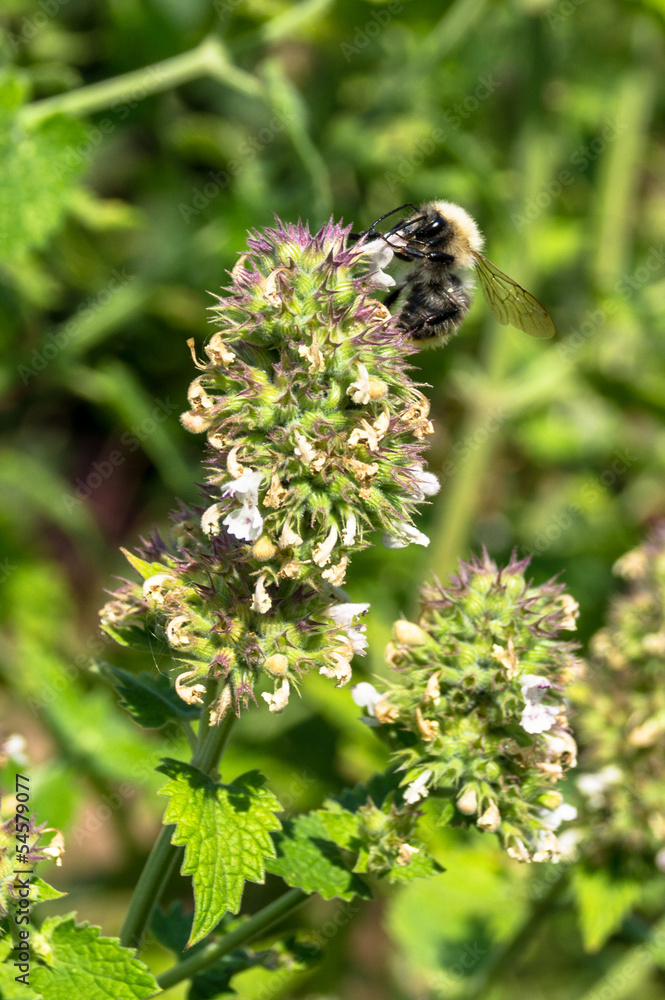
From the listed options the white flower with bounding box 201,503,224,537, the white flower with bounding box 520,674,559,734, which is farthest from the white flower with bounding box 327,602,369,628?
the white flower with bounding box 520,674,559,734

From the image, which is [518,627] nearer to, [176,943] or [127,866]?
[176,943]

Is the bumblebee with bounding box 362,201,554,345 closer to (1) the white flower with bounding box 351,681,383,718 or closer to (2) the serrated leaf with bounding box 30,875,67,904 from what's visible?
(1) the white flower with bounding box 351,681,383,718

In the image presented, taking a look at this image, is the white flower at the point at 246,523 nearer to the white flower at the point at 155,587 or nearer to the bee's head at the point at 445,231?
the white flower at the point at 155,587

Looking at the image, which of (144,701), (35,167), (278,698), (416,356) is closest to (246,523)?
(278,698)

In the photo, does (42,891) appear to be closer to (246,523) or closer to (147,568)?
(147,568)

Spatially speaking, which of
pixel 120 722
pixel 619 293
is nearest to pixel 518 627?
pixel 120 722

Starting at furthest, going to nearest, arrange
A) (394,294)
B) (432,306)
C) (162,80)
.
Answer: (162,80)
(394,294)
(432,306)
